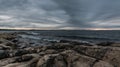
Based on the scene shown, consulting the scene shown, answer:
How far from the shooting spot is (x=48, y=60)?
8.66 metres

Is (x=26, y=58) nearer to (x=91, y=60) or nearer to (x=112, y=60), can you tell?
(x=91, y=60)

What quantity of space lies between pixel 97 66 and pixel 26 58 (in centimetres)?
432

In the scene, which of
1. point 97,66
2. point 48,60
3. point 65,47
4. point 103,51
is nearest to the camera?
point 97,66

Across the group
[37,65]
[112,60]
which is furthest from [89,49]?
[37,65]

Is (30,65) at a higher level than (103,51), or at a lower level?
lower

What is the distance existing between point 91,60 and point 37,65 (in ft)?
9.28

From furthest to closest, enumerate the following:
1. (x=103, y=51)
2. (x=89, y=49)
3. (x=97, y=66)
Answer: (x=89, y=49) → (x=103, y=51) → (x=97, y=66)

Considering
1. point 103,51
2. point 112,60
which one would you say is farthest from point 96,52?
point 112,60

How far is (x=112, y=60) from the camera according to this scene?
880 cm

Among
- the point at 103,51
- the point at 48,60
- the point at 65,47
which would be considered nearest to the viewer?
the point at 48,60

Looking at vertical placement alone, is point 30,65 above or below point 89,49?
below

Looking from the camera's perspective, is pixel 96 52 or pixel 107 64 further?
pixel 96 52

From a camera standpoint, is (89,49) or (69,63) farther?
(89,49)

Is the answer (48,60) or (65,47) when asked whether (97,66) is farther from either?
(65,47)
